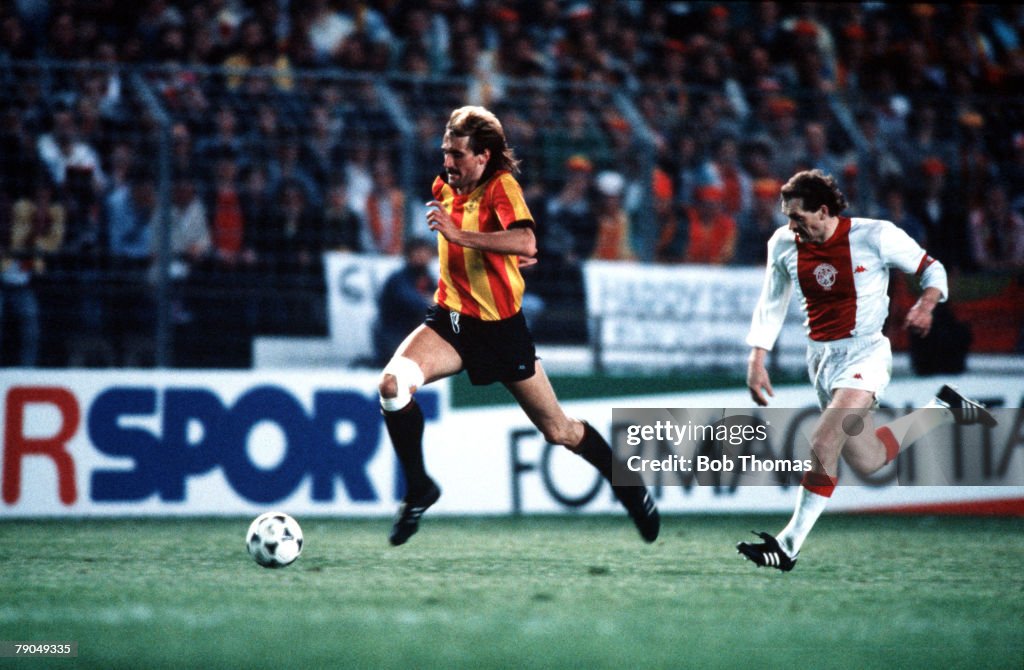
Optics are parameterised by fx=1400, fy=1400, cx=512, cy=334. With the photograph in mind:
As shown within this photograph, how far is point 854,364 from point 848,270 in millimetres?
457

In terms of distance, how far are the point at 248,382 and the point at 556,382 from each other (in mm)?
2268

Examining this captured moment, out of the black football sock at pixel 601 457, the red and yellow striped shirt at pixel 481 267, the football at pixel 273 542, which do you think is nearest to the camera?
the football at pixel 273 542

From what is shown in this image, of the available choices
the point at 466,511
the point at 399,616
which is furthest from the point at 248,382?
the point at 399,616

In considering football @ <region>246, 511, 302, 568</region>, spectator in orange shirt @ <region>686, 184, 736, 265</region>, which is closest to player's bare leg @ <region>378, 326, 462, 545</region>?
football @ <region>246, 511, 302, 568</region>

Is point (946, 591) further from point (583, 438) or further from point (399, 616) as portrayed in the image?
point (399, 616)

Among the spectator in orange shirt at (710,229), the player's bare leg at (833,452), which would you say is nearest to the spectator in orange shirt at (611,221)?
the spectator in orange shirt at (710,229)

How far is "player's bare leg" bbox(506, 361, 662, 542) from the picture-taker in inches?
265

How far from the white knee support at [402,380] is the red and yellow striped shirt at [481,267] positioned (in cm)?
37

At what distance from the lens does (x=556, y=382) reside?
34.3 ft

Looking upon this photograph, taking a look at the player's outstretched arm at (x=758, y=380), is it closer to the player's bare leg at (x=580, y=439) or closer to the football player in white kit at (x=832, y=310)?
the football player in white kit at (x=832, y=310)

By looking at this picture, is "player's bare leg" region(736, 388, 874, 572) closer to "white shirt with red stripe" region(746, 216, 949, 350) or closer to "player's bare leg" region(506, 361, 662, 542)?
"white shirt with red stripe" region(746, 216, 949, 350)

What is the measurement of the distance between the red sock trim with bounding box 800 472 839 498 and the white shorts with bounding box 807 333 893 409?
18.6 inches

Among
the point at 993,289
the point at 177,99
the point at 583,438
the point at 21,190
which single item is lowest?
the point at 583,438

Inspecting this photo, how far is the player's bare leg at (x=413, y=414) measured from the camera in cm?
646
